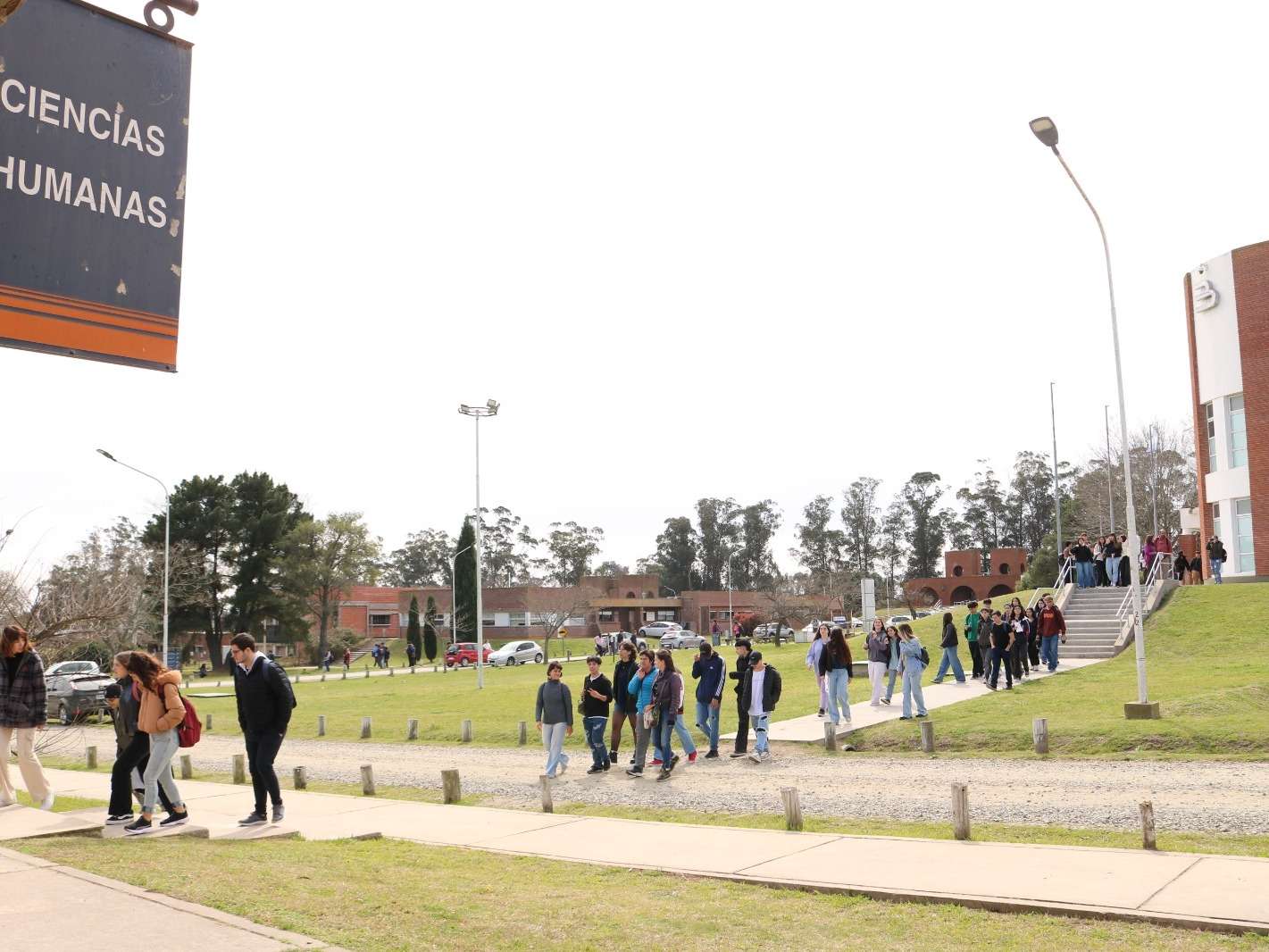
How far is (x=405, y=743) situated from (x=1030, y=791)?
12.9 metres

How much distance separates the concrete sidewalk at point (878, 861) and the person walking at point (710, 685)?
16.2ft

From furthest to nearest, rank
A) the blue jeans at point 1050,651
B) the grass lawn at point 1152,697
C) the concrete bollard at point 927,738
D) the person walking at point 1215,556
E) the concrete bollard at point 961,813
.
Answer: the person walking at point 1215,556, the blue jeans at point 1050,651, the concrete bollard at point 927,738, the grass lawn at point 1152,697, the concrete bollard at point 961,813

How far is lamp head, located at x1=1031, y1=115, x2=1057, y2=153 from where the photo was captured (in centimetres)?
1738

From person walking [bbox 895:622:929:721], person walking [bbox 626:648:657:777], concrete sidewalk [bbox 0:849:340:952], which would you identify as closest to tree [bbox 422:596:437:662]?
person walking [bbox 895:622:929:721]

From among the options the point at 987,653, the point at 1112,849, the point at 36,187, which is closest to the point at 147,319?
the point at 36,187

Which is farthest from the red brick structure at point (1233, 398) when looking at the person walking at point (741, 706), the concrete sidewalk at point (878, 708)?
A: the person walking at point (741, 706)

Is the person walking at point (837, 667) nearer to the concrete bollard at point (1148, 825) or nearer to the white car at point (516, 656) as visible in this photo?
the concrete bollard at point (1148, 825)

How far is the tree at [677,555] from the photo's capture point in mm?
118812

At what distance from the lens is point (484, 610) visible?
284ft

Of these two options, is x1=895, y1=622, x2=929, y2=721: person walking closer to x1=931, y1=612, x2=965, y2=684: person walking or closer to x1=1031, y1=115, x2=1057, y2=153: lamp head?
x1=931, y1=612, x2=965, y2=684: person walking

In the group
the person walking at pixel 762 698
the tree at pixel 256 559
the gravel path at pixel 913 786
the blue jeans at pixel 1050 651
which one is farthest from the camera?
the tree at pixel 256 559

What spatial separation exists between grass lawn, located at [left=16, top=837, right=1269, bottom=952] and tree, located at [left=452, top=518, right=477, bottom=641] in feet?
207

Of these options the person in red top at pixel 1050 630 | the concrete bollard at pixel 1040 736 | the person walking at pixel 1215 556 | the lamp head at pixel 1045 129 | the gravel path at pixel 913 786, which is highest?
the lamp head at pixel 1045 129

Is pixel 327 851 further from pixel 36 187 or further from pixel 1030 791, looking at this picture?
pixel 1030 791
